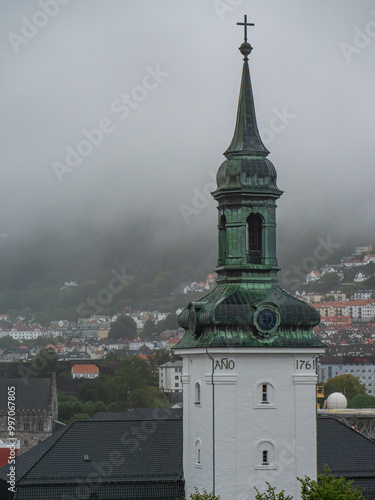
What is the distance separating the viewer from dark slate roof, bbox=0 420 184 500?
4881 cm

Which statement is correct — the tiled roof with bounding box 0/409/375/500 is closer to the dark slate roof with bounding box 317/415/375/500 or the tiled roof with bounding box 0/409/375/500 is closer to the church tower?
the dark slate roof with bounding box 317/415/375/500

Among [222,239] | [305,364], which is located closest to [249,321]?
[305,364]

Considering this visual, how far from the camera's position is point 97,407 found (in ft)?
541

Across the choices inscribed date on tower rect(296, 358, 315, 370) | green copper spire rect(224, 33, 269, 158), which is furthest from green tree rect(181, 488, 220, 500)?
green copper spire rect(224, 33, 269, 158)

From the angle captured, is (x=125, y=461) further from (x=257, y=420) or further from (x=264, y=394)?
(x=264, y=394)

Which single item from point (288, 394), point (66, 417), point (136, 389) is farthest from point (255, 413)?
point (136, 389)

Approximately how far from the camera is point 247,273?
4722 cm

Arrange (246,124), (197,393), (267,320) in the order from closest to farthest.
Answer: (267,320), (197,393), (246,124)

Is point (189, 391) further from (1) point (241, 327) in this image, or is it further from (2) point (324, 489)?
(2) point (324, 489)

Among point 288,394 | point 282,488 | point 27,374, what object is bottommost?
point 282,488

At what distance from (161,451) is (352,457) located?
Answer: 787 centimetres

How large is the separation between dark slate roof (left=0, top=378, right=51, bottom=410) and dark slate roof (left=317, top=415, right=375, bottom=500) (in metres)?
93.5

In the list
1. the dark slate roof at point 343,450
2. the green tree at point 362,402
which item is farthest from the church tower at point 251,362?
the green tree at point 362,402

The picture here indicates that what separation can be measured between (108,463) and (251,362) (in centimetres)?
819
